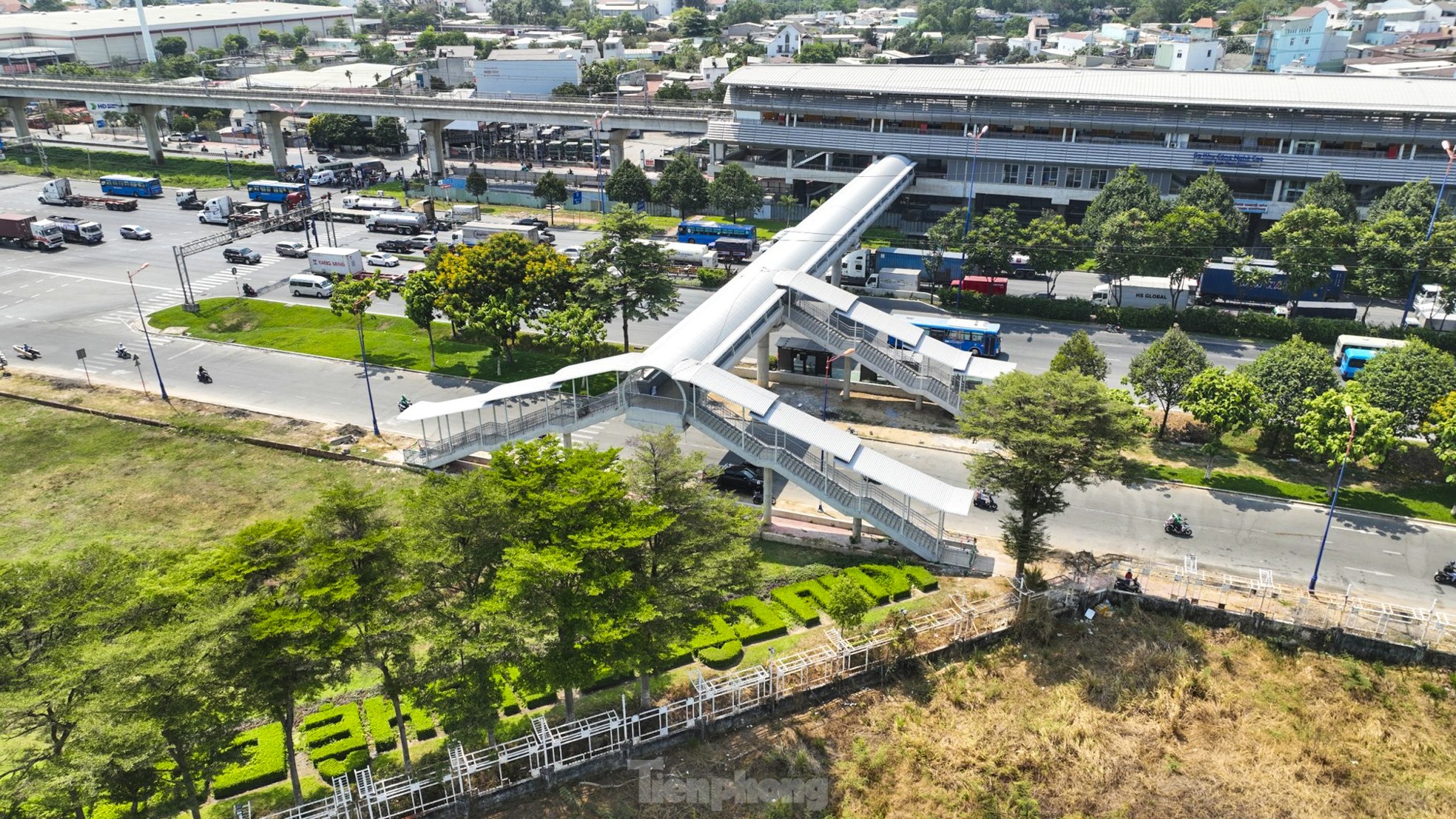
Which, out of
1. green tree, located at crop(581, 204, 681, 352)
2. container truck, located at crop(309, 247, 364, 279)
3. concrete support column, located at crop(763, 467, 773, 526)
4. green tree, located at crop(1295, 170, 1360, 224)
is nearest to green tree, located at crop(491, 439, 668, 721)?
concrete support column, located at crop(763, 467, 773, 526)

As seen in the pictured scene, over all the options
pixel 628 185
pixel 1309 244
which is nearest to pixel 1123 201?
pixel 1309 244

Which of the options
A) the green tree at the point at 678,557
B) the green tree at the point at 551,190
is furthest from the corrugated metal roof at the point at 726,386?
the green tree at the point at 551,190

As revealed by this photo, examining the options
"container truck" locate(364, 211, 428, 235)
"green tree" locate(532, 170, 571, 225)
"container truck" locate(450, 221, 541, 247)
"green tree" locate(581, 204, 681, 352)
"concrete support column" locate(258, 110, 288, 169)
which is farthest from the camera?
"concrete support column" locate(258, 110, 288, 169)

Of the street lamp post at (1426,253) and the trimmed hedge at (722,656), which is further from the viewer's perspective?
the street lamp post at (1426,253)

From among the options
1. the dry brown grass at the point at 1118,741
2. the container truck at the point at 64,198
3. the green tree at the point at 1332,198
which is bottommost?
the dry brown grass at the point at 1118,741

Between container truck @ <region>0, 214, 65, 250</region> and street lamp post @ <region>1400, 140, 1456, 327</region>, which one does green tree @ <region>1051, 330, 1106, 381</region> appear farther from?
container truck @ <region>0, 214, 65, 250</region>

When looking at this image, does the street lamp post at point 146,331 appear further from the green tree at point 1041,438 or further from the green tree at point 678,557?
the green tree at point 1041,438

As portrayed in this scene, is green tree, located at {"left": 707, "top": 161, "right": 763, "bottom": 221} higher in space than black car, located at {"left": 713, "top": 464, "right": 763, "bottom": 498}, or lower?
higher
